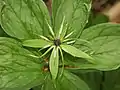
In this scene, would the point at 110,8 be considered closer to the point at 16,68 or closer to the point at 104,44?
the point at 104,44

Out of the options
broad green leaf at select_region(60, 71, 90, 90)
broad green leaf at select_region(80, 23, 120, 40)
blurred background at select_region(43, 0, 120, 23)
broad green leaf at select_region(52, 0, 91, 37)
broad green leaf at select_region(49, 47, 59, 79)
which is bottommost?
broad green leaf at select_region(60, 71, 90, 90)

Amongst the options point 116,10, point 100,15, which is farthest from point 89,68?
point 116,10

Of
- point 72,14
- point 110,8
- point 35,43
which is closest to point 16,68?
point 35,43

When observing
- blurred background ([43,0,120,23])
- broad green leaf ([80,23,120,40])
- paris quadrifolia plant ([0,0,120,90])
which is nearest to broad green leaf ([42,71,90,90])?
paris quadrifolia plant ([0,0,120,90])

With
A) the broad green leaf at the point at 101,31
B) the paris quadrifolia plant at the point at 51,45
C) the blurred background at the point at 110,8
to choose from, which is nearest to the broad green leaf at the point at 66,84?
the paris quadrifolia plant at the point at 51,45

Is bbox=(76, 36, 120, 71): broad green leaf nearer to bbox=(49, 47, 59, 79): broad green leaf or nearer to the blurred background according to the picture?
bbox=(49, 47, 59, 79): broad green leaf

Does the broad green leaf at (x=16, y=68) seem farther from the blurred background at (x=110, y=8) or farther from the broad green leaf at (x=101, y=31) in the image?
the blurred background at (x=110, y=8)

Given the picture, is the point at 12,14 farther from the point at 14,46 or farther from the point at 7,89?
the point at 7,89
